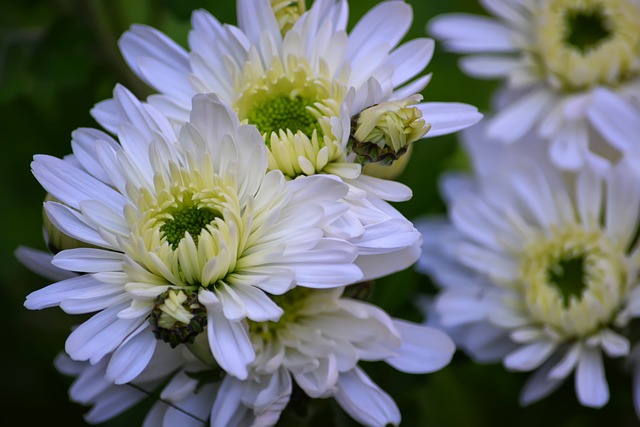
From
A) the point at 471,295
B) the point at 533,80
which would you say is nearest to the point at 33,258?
the point at 471,295

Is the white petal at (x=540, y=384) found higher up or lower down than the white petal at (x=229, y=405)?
lower down

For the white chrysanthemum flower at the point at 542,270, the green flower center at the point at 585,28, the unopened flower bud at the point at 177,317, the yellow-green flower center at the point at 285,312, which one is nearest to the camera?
the unopened flower bud at the point at 177,317

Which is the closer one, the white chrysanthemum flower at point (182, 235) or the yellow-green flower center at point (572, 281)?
the white chrysanthemum flower at point (182, 235)

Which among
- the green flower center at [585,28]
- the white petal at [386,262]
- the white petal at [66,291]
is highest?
the white petal at [66,291]

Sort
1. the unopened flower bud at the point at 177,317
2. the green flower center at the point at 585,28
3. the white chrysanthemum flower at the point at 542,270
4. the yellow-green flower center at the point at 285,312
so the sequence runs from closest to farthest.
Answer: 1. the unopened flower bud at the point at 177,317
2. the yellow-green flower center at the point at 285,312
3. the white chrysanthemum flower at the point at 542,270
4. the green flower center at the point at 585,28

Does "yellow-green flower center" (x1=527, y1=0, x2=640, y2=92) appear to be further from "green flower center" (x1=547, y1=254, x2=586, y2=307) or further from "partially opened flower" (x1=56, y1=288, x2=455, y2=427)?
"partially opened flower" (x1=56, y1=288, x2=455, y2=427)

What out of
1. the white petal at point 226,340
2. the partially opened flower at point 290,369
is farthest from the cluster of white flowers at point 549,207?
the white petal at point 226,340

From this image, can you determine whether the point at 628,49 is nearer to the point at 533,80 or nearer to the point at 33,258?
the point at 533,80

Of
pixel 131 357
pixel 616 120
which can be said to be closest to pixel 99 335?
pixel 131 357

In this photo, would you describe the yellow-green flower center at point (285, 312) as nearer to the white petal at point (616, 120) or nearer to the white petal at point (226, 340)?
the white petal at point (226, 340)
